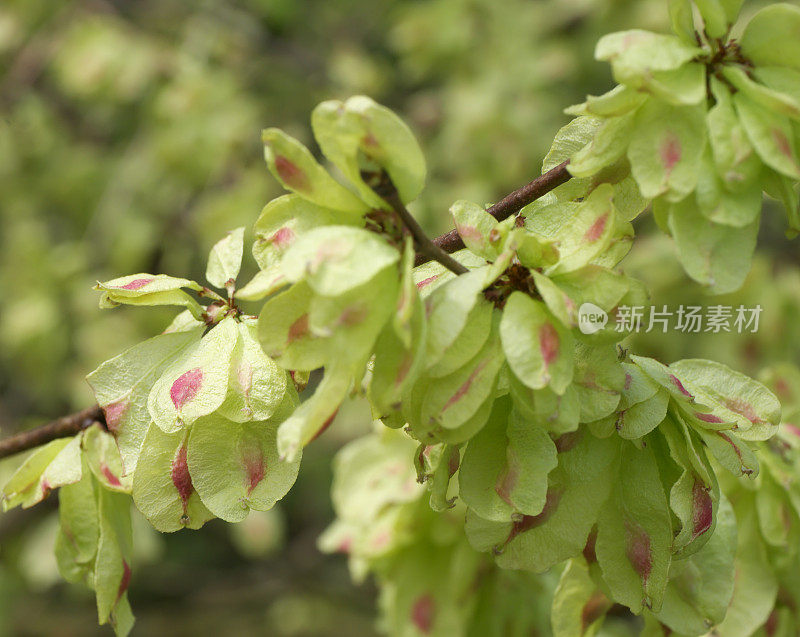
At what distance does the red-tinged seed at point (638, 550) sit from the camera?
24.0 inches

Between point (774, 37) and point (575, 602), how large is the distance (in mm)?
506

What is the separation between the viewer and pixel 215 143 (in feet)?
7.33

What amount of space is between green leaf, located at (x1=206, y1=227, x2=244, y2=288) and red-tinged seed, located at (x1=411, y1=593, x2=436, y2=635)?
505 mm

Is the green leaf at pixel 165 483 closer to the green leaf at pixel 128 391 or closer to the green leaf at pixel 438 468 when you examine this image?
the green leaf at pixel 128 391

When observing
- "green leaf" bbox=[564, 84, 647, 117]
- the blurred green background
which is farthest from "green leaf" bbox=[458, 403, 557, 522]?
the blurred green background

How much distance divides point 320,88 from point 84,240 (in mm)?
864

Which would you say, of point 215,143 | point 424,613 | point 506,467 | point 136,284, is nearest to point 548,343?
point 506,467

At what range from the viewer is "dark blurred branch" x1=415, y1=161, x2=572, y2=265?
0.62 m

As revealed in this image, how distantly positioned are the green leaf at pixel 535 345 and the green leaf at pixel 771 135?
177 millimetres

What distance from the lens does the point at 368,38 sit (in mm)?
3061

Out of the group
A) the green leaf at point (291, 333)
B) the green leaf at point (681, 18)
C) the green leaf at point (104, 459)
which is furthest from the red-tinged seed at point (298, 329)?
the green leaf at point (681, 18)

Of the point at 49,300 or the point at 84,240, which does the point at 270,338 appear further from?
the point at 84,240

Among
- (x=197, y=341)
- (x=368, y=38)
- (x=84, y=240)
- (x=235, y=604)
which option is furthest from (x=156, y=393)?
(x=235, y=604)

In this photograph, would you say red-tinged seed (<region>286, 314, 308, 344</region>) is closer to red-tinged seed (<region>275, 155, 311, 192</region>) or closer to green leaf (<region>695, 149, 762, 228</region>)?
red-tinged seed (<region>275, 155, 311, 192</region>)
